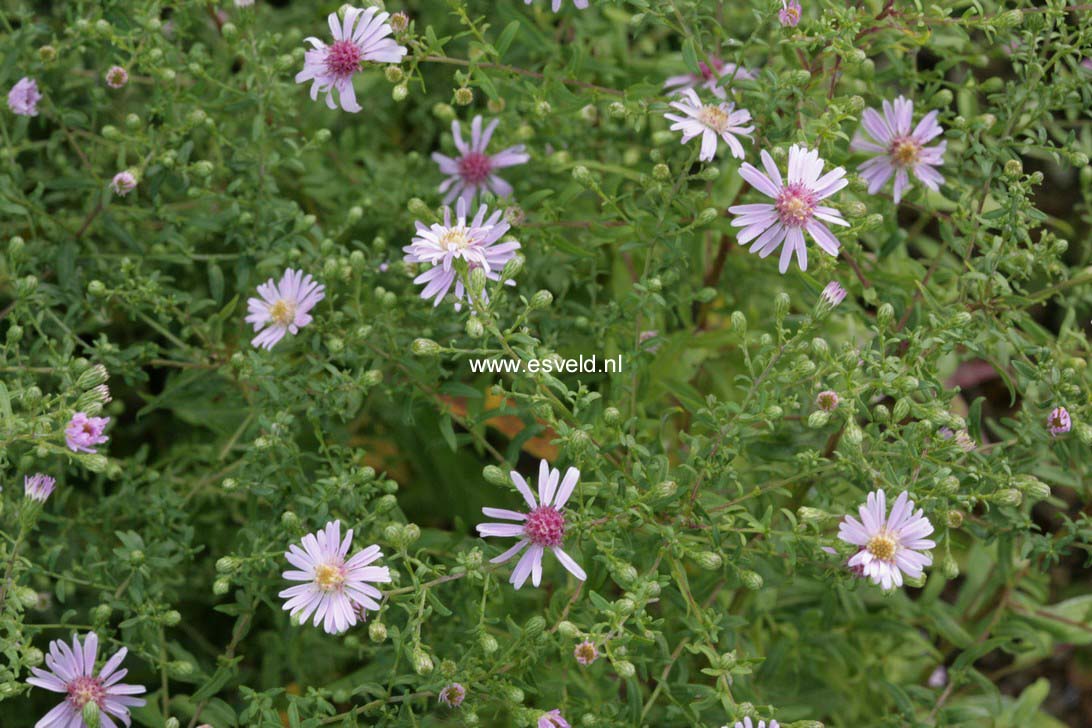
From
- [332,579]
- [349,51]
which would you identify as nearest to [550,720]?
[332,579]

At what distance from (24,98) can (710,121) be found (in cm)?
150

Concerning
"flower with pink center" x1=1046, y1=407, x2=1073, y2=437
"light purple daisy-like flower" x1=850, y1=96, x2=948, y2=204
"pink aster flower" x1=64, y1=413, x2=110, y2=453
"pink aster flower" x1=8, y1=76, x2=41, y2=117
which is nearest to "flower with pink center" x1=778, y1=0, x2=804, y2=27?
"light purple daisy-like flower" x1=850, y1=96, x2=948, y2=204

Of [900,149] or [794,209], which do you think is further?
[900,149]

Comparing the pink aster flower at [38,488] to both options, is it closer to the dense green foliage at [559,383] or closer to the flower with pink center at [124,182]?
the dense green foliage at [559,383]

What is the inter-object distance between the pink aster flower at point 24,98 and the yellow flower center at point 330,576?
1293mm

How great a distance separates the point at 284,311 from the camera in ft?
6.87

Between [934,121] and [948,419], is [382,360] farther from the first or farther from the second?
[934,121]

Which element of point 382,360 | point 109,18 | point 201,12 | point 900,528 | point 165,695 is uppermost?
point 201,12

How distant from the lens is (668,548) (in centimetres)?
180

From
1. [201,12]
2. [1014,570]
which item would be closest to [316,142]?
[201,12]

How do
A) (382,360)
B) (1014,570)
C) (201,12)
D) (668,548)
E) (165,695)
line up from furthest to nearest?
(201,12)
(1014,570)
(382,360)
(165,695)
(668,548)

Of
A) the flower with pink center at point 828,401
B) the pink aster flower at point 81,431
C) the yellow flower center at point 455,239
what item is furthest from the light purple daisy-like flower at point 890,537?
the pink aster flower at point 81,431

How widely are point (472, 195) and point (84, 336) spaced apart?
1283 mm

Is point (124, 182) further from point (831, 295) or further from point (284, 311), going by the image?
point (831, 295)
